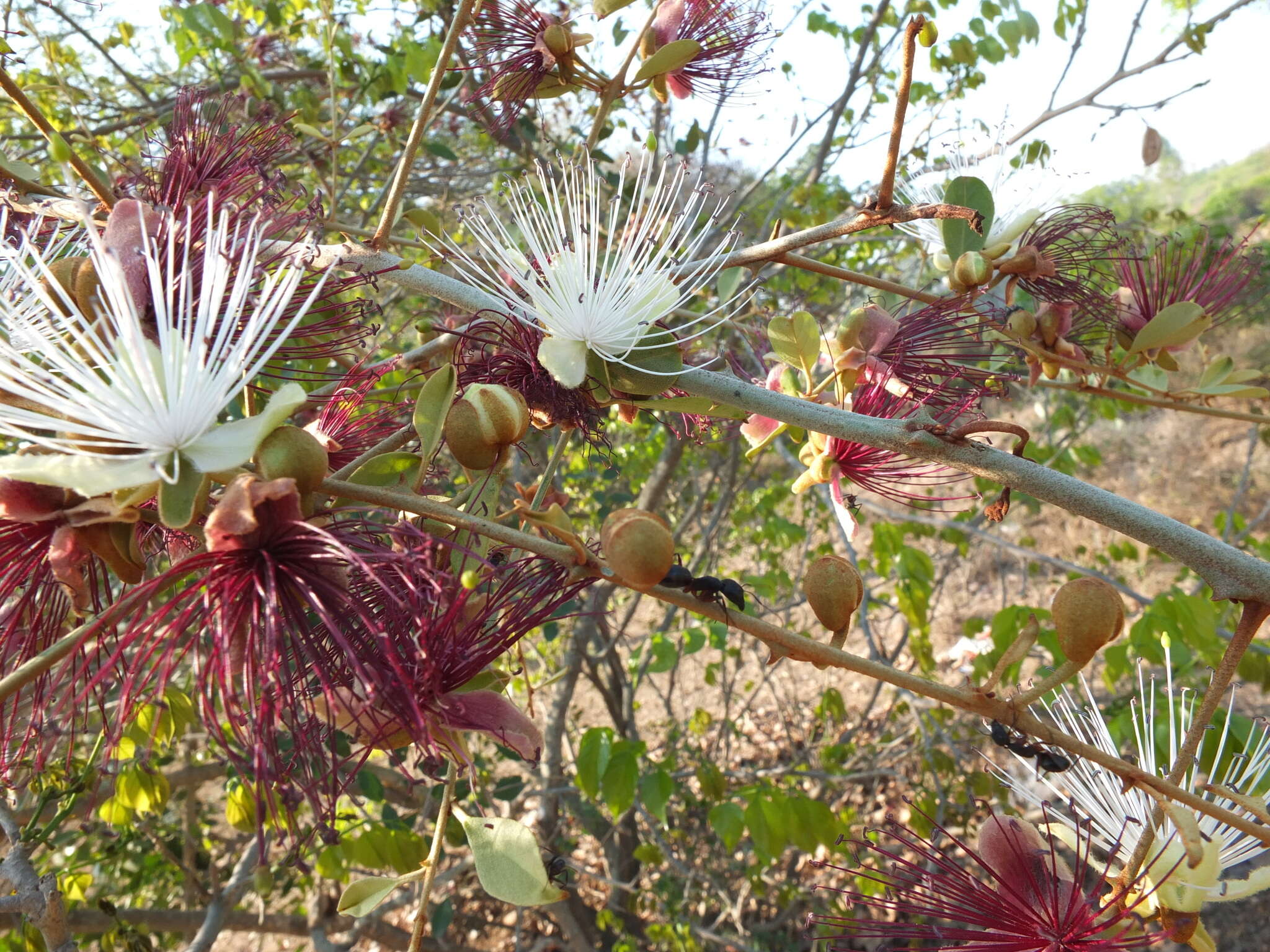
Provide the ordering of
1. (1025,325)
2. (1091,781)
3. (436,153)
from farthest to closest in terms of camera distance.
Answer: (436,153), (1025,325), (1091,781)

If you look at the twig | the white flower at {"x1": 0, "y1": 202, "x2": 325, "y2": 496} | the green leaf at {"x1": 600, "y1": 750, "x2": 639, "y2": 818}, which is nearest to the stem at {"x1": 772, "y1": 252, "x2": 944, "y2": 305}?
the white flower at {"x1": 0, "y1": 202, "x2": 325, "y2": 496}

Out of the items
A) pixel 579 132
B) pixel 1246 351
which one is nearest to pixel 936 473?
pixel 579 132

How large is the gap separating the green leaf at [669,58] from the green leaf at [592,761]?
3.76 ft

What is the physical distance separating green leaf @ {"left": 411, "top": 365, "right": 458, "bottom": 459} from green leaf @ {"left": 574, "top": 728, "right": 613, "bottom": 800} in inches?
42.9

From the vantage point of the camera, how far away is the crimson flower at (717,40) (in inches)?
49.3

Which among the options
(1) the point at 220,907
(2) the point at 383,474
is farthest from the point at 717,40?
(1) the point at 220,907

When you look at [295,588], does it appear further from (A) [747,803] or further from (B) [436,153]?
(B) [436,153]

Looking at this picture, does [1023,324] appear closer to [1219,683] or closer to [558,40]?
[1219,683]

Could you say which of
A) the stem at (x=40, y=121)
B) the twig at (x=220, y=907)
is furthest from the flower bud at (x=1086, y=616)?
the twig at (x=220, y=907)

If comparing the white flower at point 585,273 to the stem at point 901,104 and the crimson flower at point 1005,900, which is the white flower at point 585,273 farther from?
the crimson flower at point 1005,900

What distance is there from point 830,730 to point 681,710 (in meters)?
0.76

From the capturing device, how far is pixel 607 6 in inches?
41.3

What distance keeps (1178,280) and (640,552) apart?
1.20 m

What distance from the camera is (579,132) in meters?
2.38
